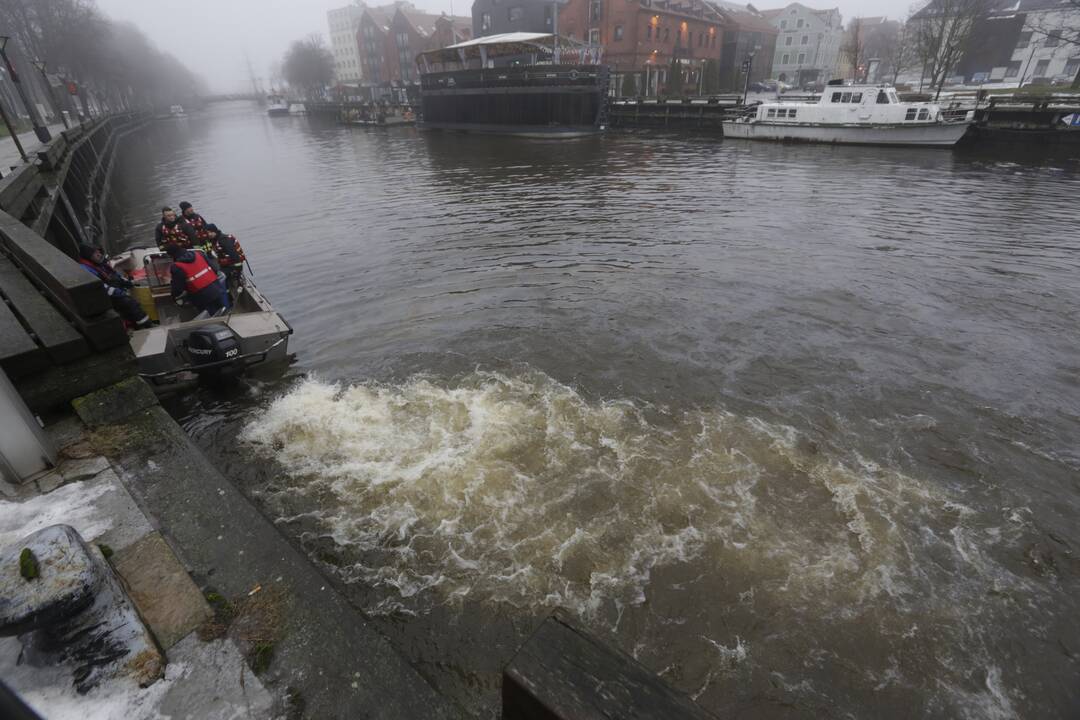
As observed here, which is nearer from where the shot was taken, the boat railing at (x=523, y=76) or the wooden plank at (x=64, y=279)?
the wooden plank at (x=64, y=279)

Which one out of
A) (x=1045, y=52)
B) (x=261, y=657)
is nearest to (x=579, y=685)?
(x=261, y=657)

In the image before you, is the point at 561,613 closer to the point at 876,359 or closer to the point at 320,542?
the point at 320,542

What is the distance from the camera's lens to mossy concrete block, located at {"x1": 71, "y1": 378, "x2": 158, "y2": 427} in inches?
186

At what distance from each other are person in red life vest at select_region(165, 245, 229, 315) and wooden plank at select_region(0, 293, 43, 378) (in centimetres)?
300

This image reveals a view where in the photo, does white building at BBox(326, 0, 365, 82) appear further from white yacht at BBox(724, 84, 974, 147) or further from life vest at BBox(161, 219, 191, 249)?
life vest at BBox(161, 219, 191, 249)

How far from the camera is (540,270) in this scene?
40.9ft

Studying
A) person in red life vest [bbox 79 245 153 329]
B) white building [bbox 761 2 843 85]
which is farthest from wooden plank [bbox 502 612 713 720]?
white building [bbox 761 2 843 85]

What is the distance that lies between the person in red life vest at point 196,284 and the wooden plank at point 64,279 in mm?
1725

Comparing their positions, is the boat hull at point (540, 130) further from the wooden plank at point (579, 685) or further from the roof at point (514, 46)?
the wooden plank at point (579, 685)

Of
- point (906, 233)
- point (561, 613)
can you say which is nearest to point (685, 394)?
point (561, 613)

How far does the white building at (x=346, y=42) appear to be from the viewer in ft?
427

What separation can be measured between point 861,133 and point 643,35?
129 feet

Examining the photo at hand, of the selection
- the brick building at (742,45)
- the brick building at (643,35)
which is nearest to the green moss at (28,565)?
the brick building at (643,35)

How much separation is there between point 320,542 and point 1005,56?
88.5 m
